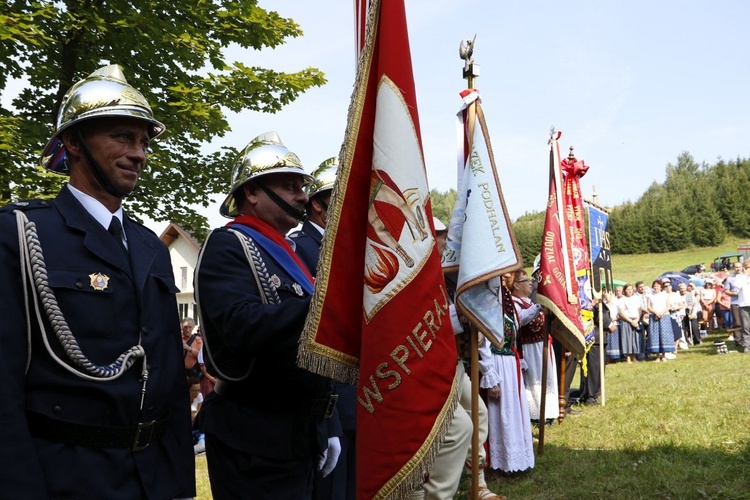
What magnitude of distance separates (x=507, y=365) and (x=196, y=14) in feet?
26.3

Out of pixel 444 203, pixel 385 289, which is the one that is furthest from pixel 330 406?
pixel 444 203

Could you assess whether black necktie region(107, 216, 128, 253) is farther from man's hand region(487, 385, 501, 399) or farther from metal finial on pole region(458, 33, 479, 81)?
man's hand region(487, 385, 501, 399)

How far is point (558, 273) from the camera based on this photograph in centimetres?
774

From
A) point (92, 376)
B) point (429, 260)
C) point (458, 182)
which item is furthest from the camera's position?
point (458, 182)

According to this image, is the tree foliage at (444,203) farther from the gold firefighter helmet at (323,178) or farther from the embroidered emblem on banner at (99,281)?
the embroidered emblem on banner at (99,281)

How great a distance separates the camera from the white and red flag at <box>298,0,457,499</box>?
251cm

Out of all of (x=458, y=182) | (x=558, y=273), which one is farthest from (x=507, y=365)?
(x=458, y=182)

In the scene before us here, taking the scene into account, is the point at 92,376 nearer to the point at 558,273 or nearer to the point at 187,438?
the point at 187,438

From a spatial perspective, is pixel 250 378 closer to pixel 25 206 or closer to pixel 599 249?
pixel 25 206

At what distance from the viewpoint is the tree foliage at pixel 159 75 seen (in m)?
9.79

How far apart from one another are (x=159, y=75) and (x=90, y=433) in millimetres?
10100

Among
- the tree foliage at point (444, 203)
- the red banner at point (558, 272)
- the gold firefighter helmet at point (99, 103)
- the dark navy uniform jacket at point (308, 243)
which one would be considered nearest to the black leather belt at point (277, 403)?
the gold firefighter helmet at point (99, 103)

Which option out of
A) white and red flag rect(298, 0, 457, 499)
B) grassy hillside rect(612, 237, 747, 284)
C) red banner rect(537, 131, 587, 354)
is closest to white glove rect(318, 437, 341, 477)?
white and red flag rect(298, 0, 457, 499)

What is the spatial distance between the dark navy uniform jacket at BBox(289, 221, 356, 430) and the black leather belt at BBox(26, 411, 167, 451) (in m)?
1.65
